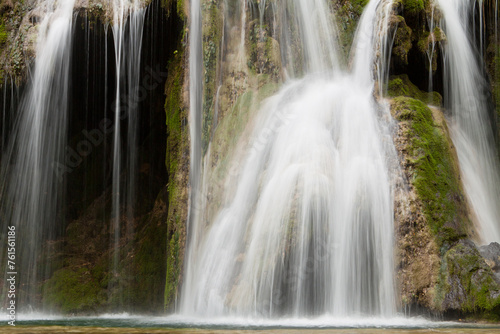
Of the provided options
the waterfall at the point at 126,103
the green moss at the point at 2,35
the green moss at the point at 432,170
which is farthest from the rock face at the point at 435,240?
the green moss at the point at 2,35

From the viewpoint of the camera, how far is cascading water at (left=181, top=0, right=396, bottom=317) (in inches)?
306

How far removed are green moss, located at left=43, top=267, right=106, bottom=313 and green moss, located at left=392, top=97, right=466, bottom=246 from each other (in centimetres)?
945

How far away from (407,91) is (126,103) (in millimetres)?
6863

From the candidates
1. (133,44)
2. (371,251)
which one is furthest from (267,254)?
(133,44)

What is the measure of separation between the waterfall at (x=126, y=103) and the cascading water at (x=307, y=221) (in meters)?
3.62

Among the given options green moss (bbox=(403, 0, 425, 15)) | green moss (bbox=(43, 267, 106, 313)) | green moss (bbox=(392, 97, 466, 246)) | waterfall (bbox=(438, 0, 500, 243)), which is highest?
green moss (bbox=(403, 0, 425, 15))

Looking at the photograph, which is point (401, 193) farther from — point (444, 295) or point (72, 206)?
point (72, 206)

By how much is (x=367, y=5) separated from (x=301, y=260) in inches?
309

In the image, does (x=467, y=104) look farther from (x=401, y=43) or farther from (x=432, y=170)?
(x=432, y=170)

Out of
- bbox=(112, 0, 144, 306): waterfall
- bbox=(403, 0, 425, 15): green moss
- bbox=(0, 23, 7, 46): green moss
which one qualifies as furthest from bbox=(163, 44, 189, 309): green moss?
bbox=(403, 0, 425, 15): green moss

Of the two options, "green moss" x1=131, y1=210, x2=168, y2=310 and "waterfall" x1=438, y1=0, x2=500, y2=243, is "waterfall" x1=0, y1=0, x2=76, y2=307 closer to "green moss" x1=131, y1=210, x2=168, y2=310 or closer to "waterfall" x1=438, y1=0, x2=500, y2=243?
"green moss" x1=131, y1=210, x2=168, y2=310

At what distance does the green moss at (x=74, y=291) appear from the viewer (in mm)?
13914

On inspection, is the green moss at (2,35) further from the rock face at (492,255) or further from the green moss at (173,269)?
the rock face at (492,255)

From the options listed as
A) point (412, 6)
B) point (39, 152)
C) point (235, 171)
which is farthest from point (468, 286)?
point (39, 152)
